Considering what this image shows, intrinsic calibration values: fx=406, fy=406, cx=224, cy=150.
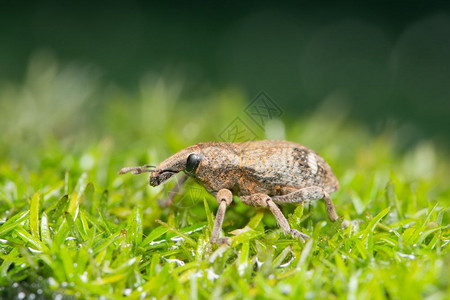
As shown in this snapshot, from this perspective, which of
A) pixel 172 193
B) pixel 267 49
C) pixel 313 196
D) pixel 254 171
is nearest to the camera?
pixel 313 196

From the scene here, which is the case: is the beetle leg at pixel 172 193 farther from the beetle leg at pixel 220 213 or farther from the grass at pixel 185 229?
the beetle leg at pixel 220 213

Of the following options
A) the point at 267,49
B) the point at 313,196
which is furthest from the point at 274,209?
the point at 267,49

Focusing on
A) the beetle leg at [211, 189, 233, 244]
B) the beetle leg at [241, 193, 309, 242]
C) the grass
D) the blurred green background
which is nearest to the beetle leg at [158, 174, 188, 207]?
the grass

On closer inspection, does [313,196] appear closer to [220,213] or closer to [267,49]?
[220,213]

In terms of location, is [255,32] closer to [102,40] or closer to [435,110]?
[102,40]

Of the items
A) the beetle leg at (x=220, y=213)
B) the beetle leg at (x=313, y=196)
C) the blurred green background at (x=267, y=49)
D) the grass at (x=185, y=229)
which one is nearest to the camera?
the grass at (x=185, y=229)

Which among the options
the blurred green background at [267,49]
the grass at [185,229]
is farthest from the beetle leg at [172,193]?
the blurred green background at [267,49]

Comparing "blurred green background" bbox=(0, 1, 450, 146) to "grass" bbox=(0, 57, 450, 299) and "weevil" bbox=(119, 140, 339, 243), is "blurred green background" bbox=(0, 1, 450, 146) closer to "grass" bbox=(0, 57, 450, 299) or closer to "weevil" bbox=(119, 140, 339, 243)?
"grass" bbox=(0, 57, 450, 299)
